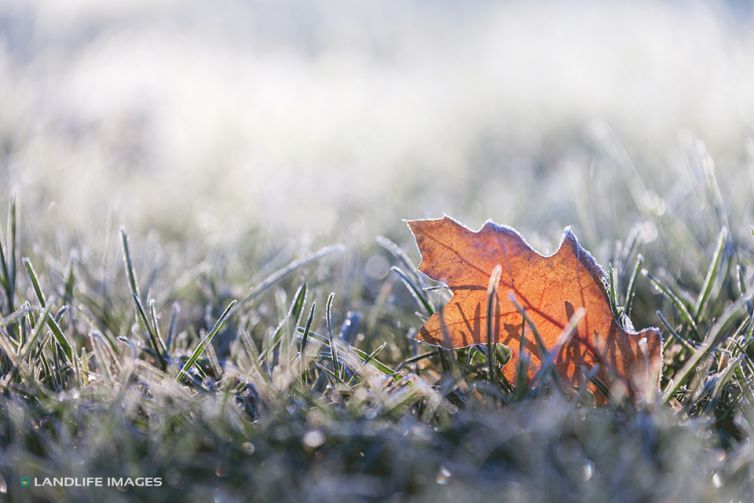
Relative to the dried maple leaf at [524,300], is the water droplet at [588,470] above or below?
below

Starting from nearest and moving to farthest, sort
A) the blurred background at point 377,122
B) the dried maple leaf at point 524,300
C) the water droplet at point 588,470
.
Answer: the water droplet at point 588,470
the dried maple leaf at point 524,300
the blurred background at point 377,122

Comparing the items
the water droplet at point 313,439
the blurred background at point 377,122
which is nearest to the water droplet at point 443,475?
the water droplet at point 313,439

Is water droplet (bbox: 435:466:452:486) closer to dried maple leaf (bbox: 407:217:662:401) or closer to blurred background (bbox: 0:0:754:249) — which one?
dried maple leaf (bbox: 407:217:662:401)

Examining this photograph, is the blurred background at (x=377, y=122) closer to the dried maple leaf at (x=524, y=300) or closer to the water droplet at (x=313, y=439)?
the dried maple leaf at (x=524, y=300)

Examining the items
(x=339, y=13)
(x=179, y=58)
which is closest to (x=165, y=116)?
(x=179, y=58)

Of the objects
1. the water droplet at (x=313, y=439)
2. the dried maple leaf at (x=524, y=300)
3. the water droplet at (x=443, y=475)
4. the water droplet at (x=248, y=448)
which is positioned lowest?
the water droplet at (x=248, y=448)

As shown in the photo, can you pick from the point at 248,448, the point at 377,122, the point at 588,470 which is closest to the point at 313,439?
the point at 248,448

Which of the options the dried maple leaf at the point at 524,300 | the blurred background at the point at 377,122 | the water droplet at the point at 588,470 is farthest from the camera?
the blurred background at the point at 377,122
